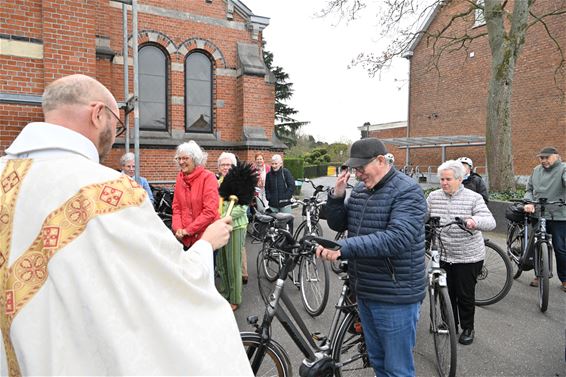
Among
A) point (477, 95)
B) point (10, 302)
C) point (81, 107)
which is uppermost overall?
point (477, 95)

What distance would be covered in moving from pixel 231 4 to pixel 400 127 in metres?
18.1

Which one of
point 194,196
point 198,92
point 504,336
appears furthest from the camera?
point 198,92

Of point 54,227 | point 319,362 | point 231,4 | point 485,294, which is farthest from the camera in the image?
point 231,4

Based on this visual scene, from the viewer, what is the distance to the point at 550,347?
411 cm

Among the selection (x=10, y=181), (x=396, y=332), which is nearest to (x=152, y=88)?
(x=396, y=332)

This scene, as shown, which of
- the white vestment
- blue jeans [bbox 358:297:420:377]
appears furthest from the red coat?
the white vestment

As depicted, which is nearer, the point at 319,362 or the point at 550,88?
the point at 319,362

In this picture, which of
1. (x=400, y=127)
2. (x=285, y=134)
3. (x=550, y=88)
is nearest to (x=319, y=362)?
(x=550, y=88)

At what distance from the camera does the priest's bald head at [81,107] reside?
1454mm

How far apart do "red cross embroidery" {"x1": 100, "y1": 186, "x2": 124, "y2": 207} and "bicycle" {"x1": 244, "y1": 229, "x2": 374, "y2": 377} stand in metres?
1.56

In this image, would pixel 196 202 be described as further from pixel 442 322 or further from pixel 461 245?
pixel 461 245

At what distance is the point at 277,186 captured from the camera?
7.63m

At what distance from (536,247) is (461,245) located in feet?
6.88

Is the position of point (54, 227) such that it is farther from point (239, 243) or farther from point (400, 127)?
point (400, 127)
